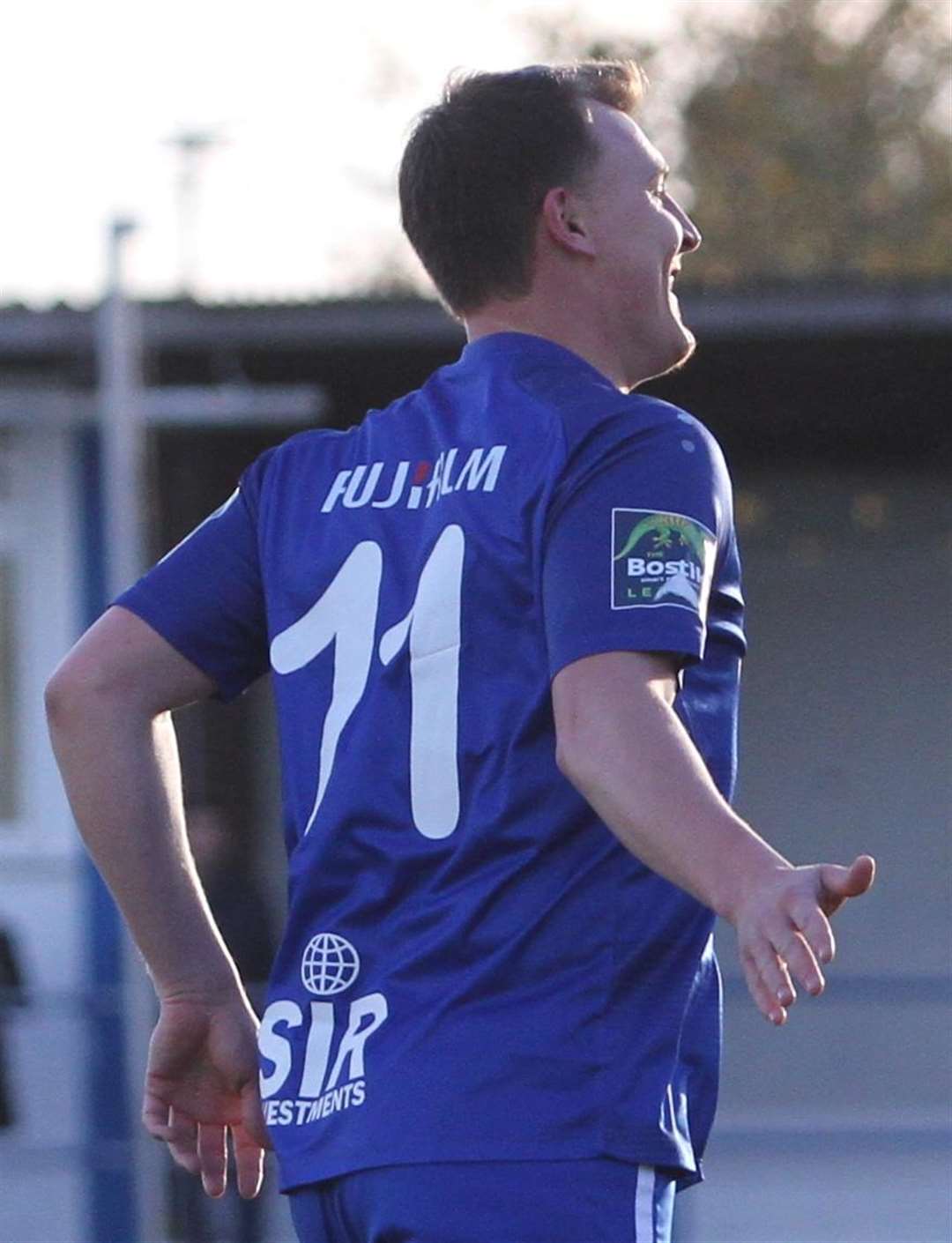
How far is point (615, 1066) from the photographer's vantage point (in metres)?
2.01

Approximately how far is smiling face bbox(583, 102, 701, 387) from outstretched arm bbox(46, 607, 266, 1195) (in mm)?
528

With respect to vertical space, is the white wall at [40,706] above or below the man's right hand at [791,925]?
above

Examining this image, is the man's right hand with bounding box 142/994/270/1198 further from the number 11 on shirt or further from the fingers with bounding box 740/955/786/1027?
the fingers with bounding box 740/955/786/1027

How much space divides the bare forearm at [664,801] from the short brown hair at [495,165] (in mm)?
522

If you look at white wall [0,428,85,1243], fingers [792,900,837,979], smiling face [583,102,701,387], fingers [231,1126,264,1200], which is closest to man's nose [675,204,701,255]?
smiling face [583,102,701,387]

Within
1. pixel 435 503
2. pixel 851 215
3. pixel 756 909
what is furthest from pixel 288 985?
pixel 851 215

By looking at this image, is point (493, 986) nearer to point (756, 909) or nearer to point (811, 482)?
point (756, 909)

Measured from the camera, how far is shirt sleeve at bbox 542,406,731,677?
6.34 ft

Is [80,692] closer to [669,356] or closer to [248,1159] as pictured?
[248,1159]

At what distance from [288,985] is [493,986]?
0.82 feet

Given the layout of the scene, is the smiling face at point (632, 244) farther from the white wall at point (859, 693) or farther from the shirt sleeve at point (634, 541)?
the white wall at point (859, 693)

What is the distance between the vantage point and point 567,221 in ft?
7.20

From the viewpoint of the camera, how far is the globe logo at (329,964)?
2148 mm

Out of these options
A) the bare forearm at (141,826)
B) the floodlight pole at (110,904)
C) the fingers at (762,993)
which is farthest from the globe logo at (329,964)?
the floodlight pole at (110,904)
